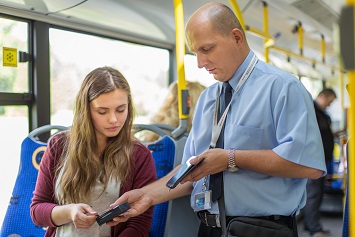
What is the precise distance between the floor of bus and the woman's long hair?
3814mm

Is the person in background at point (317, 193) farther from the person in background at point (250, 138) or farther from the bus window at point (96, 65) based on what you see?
the person in background at point (250, 138)

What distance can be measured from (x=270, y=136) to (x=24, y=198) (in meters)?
1.67

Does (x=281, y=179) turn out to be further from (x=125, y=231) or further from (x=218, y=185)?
(x=125, y=231)

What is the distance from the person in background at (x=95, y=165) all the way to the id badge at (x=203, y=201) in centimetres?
31

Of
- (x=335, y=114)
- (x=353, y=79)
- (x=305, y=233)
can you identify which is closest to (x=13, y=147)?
(x=353, y=79)

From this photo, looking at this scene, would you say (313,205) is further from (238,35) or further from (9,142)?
(238,35)

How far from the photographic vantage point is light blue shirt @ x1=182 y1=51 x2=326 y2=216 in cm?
158

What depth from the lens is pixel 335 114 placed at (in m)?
9.99

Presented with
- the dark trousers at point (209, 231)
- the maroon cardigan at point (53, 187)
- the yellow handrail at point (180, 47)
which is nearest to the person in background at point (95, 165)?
the maroon cardigan at point (53, 187)


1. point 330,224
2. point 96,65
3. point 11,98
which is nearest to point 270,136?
point 11,98

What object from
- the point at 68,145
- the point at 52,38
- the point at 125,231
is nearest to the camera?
the point at 125,231

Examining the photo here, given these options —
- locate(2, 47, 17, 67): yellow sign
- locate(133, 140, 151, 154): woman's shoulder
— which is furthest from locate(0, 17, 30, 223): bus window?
locate(133, 140, 151, 154): woman's shoulder

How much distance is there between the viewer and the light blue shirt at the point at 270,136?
1582 millimetres

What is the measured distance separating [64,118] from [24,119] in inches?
17.1
